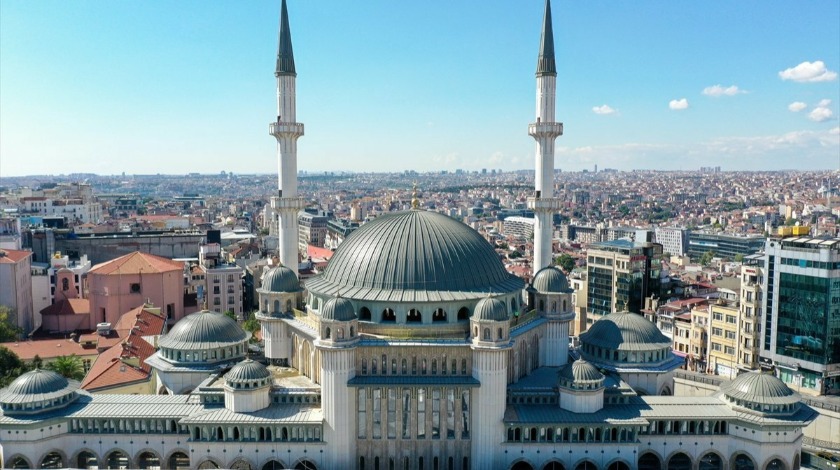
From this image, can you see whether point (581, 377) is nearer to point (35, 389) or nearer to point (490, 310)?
point (490, 310)

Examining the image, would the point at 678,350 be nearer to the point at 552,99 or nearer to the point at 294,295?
the point at 552,99

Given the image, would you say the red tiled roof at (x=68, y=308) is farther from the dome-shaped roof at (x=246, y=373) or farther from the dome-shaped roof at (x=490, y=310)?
the dome-shaped roof at (x=490, y=310)

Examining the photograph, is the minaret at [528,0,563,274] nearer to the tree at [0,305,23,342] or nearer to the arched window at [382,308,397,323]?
the arched window at [382,308,397,323]

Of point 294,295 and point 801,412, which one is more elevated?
point 294,295

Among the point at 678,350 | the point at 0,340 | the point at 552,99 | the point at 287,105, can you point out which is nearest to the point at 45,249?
the point at 0,340

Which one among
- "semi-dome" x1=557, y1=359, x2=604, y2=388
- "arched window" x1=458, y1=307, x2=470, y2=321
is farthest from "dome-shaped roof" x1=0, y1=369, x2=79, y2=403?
"semi-dome" x1=557, y1=359, x2=604, y2=388

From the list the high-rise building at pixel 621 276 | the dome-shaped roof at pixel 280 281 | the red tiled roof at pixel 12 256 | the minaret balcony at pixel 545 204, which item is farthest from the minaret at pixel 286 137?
the high-rise building at pixel 621 276
